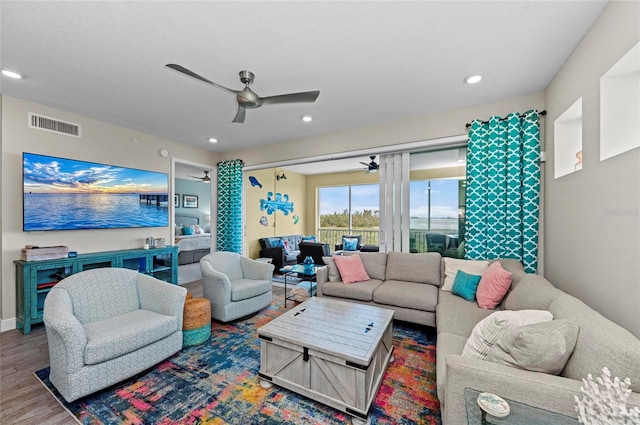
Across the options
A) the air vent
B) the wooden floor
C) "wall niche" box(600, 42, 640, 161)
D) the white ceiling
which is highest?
the white ceiling

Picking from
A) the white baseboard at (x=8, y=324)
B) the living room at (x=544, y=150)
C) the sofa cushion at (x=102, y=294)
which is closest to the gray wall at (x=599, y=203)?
the living room at (x=544, y=150)

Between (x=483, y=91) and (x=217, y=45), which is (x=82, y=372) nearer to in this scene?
(x=217, y=45)

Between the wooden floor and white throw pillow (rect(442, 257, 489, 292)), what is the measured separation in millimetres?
3508

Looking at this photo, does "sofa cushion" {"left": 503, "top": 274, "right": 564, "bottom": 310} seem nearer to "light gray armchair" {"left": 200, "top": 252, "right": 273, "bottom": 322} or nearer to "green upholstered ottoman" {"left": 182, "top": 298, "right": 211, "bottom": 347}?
"light gray armchair" {"left": 200, "top": 252, "right": 273, "bottom": 322}

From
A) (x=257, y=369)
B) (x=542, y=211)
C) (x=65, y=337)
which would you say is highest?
(x=542, y=211)

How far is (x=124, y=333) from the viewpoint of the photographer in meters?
1.99

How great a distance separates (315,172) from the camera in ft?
27.2

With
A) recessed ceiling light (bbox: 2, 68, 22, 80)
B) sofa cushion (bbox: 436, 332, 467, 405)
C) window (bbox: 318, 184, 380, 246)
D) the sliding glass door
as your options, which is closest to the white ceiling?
recessed ceiling light (bbox: 2, 68, 22, 80)

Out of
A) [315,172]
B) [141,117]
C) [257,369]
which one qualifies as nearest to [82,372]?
[257,369]

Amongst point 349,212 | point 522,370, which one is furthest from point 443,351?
point 349,212

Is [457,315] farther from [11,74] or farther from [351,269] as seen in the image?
[11,74]

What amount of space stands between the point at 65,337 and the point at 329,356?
1799 mm

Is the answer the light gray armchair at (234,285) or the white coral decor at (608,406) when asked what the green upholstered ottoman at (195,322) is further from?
the white coral decor at (608,406)

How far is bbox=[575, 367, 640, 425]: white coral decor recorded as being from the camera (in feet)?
2.52
